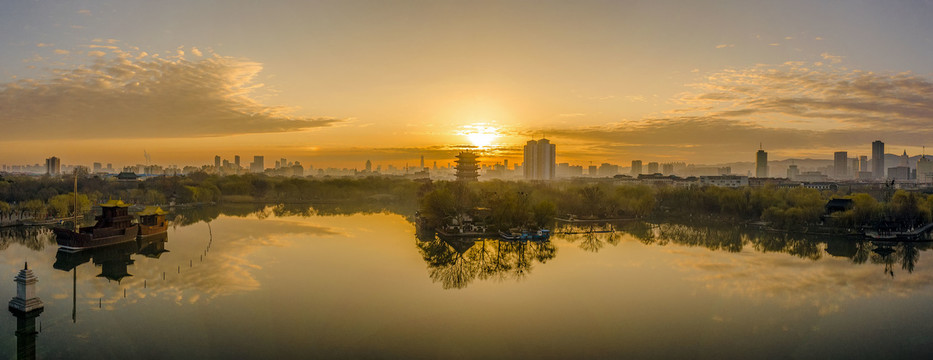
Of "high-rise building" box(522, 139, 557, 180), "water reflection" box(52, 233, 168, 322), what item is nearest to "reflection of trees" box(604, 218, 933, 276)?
"water reflection" box(52, 233, 168, 322)

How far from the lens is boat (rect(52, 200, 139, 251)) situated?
18453mm

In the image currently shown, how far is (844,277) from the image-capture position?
15586mm

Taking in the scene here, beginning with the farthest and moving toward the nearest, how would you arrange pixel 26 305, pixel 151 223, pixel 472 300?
pixel 151 223 → pixel 472 300 → pixel 26 305

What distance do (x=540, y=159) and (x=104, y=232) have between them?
3531 inches

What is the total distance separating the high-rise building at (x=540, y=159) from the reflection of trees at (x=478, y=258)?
82.4 meters

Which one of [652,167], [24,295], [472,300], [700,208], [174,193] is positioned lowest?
[472,300]

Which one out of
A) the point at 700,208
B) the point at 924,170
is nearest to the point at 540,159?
the point at 924,170

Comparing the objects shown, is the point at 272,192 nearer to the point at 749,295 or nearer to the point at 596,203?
the point at 596,203

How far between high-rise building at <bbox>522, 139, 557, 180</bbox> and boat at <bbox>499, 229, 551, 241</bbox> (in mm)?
79933

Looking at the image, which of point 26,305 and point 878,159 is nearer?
point 26,305

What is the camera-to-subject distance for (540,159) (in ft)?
341

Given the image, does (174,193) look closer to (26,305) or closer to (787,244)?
(26,305)

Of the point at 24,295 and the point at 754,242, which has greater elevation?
the point at 24,295

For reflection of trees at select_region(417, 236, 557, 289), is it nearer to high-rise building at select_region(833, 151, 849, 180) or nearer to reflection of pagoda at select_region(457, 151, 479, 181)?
reflection of pagoda at select_region(457, 151, 479, 181)
